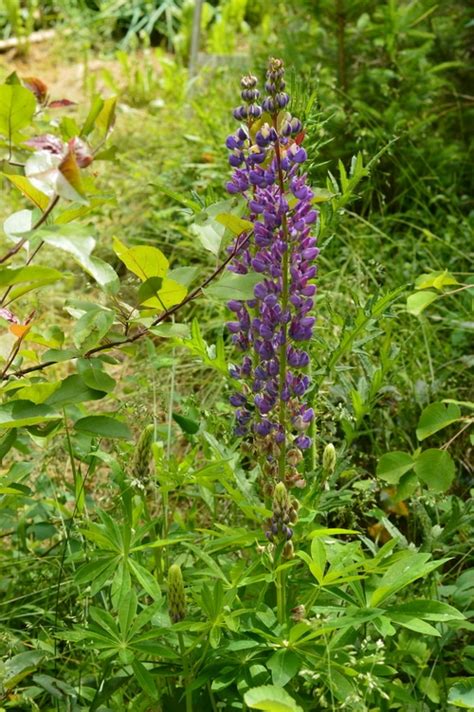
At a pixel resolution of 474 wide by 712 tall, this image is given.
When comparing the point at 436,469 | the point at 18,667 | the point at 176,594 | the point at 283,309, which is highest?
the point at 283,309

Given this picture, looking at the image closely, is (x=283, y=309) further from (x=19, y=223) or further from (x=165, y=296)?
(x=19, y=223)

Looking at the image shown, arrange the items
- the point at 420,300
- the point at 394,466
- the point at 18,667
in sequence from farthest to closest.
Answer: the point at 420,300, the point at 394,466, the point at 18,667

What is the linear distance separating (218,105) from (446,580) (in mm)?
2505

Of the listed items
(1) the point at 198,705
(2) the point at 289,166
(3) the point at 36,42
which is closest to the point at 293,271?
(2) the point at 289,166

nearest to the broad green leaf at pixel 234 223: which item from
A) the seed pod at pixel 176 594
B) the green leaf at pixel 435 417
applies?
the seed pod at pixel 176 594

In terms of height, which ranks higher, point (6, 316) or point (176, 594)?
point (6, 316)

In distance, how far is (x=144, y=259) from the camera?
134 centimetres

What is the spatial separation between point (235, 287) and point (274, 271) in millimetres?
85

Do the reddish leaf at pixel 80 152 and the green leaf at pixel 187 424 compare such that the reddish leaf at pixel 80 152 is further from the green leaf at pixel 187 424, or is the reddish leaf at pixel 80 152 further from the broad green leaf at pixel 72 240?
the green leaf at pixel 187 424

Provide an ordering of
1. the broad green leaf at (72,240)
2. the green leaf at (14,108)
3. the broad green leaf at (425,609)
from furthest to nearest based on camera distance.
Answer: the broad green leaf at (425,609) → the green leaf at (14,108) → the broad green leaf at (72,240)

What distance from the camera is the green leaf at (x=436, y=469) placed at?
1.72m

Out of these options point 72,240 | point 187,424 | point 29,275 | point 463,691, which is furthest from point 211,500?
point 72,240

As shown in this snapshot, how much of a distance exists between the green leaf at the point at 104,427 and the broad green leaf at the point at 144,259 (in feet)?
0.73

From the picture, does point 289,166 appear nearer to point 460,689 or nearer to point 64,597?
point 460,689
